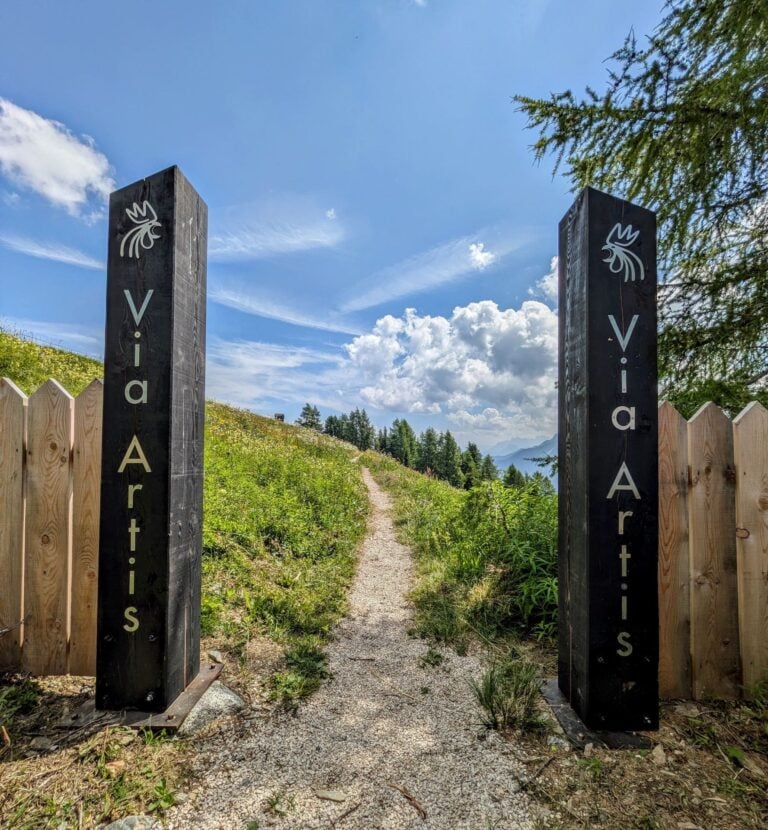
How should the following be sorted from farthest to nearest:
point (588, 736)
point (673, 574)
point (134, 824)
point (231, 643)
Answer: point (231, 643)
point (673, 574)
point (588, 736)
point (134, 824)

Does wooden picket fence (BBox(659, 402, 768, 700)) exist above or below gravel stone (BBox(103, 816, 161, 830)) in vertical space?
above

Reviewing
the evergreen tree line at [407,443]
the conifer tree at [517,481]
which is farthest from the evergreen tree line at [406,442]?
the conifer tree at [517,481]

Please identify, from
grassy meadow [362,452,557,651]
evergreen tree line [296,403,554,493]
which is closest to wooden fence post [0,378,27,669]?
grassy meadow [362,452,557,651]

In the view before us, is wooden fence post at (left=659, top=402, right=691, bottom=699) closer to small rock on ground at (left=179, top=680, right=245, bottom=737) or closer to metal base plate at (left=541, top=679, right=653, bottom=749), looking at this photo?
metal base plate at (left=541, top=679, right=653, bottom=749)

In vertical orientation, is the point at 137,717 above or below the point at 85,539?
below

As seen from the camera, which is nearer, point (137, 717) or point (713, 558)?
point (137, 717)

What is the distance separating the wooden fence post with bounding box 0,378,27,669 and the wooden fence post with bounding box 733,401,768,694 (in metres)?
4.93

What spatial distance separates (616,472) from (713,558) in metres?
1.07

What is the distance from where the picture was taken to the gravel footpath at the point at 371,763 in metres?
1.84

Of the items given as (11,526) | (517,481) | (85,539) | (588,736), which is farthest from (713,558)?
(517,481)

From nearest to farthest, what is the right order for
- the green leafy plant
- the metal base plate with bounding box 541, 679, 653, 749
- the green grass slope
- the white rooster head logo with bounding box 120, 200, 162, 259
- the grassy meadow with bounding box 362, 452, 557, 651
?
the metal base plate with bounding box 541, 679, 653, 749 < the green leafy plant < the white rooster head logo with bounding box 120, 200, 162, 259 < the green grass slope < the grassy meadow with bounding box 362, 452, 557, 651

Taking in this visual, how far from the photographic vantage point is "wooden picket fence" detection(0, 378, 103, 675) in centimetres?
283

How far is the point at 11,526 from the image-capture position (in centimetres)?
285

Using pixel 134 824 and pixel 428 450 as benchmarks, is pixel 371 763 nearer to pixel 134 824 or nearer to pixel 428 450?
pixel 134 824
